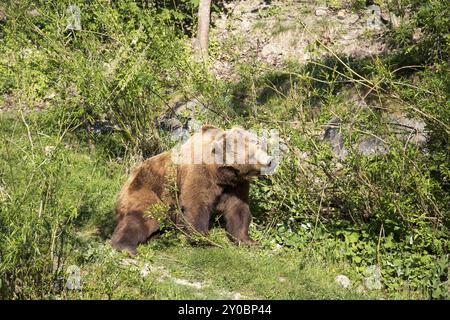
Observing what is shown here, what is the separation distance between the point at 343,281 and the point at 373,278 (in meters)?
0.34

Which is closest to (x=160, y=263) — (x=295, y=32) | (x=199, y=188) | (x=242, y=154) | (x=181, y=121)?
(x=199, y=188)

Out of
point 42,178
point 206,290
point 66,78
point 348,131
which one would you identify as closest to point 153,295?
point 206,290

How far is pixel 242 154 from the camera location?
28.8 feet

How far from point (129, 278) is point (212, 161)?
2.65 m

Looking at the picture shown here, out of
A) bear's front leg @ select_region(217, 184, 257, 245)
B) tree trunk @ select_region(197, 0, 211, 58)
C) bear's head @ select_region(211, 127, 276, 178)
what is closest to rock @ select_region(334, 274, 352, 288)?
bear's front leg @ select_region(217, 184, 257, 245)

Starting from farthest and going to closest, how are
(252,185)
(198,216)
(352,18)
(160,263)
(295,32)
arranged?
1. (352,18)
2. (295,32)
3. (252,185)
4. (198,216)
5. (160,263)

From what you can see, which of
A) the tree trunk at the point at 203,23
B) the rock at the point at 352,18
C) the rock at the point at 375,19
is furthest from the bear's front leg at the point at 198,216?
the rock at the point at 352,18

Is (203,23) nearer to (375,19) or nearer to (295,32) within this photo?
(295,32)

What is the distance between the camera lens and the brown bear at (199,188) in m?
8.73

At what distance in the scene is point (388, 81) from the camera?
7.43m

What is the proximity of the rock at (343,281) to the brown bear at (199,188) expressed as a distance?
163 cm

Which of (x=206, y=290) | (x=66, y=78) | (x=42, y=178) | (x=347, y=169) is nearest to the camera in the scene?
(x=42, y=178)

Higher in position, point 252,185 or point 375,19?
point 375,19
